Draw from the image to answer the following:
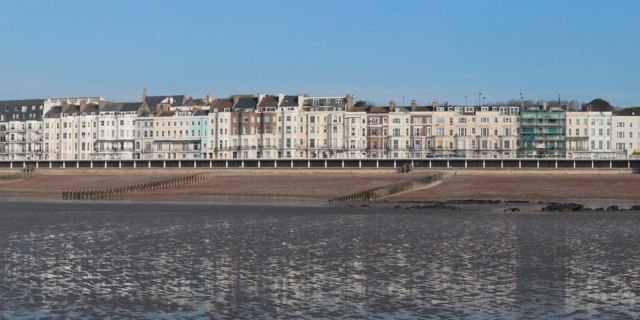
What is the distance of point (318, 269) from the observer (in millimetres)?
26766

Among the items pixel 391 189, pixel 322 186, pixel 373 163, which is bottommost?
pixel 322 186

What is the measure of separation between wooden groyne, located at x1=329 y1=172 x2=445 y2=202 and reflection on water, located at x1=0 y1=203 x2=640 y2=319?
82.8 ft

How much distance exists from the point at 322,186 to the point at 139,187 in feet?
60.5

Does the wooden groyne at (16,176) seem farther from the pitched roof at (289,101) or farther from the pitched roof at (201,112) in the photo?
the pitched roof at (289,101)

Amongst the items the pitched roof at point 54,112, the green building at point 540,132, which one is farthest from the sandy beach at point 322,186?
the pitched roof at point 54,112

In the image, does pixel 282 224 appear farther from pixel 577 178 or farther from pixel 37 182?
pixel 37 182

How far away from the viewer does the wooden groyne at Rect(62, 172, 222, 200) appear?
8119cm

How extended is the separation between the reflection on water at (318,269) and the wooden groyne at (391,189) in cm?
2525

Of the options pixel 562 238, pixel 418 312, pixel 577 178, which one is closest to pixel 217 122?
pixel 577 178

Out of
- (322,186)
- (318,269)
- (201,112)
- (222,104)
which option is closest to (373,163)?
(322,186)

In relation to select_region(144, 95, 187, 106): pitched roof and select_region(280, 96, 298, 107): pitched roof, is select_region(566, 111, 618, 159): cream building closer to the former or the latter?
select_region(280, 96, 298, 107): pitched roof

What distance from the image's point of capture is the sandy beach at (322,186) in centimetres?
7475

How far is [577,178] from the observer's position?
91.4m

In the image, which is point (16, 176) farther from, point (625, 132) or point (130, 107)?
point (625, 132)
